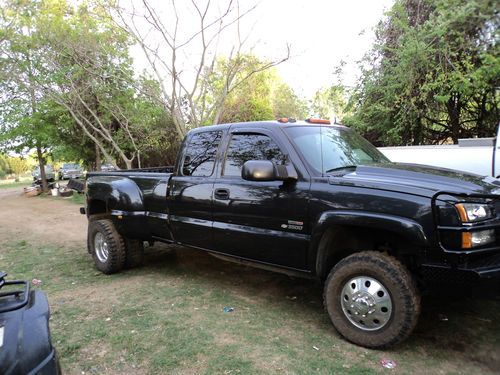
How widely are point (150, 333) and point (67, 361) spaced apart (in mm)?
704

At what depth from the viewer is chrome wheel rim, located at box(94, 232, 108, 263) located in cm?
555

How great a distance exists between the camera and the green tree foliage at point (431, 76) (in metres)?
8.51

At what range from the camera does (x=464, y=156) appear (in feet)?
17.6

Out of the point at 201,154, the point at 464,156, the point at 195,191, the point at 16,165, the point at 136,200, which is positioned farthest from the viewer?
the point at 16,165

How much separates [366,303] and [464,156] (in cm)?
319

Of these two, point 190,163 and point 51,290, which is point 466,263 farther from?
point 51,290

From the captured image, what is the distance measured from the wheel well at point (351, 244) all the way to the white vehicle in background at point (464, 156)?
8.02 feet

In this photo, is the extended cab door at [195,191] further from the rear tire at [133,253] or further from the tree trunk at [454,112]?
the tree trunk at [454,112]

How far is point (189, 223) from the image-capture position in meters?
4.54

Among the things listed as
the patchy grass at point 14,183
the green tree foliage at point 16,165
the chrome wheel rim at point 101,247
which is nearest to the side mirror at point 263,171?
the chrome wheel rim at point 101,247

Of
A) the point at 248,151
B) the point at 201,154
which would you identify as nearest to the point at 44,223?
the point at 201,154

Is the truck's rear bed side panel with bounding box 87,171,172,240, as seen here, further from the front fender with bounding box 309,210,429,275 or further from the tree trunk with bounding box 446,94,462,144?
the tree trunk with bounding box 446,94,462,144

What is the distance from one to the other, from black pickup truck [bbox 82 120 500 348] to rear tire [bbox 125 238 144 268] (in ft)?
2.39

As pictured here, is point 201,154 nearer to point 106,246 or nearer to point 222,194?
point 222,194
